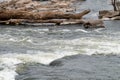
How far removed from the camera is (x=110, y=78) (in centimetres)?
1442

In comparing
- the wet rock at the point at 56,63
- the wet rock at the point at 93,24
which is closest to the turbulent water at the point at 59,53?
the wet rock at the point at 56,63

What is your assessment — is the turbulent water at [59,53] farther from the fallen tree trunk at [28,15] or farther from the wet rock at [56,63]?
the fallen tree trunk at [28,15]

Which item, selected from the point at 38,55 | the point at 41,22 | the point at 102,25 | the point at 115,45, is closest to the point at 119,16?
the point at 102,25

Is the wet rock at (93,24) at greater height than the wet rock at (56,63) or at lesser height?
lesser

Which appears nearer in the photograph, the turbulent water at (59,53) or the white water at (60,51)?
the turbulent water at (59,53)

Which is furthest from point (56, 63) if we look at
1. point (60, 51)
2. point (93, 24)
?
point (93, 24)

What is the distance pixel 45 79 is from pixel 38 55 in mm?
4090

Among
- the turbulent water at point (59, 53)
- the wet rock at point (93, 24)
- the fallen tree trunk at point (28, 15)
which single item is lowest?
the wet rock at point (93, 24)

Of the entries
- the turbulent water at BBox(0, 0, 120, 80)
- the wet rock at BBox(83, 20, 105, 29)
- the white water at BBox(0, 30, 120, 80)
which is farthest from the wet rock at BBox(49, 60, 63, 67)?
the wet rock at BBox(83, 20, 105, 29)

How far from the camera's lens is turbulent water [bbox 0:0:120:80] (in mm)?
14922

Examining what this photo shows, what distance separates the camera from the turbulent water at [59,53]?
49.0ft

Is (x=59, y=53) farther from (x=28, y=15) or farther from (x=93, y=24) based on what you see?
(x=28, y=15)

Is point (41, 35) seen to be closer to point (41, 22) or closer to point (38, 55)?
point (41, 22)

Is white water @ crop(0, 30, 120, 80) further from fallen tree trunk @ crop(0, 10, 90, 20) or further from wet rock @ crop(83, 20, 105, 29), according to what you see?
fallen tree trunk @ crop(0, 10, 90, 20)
